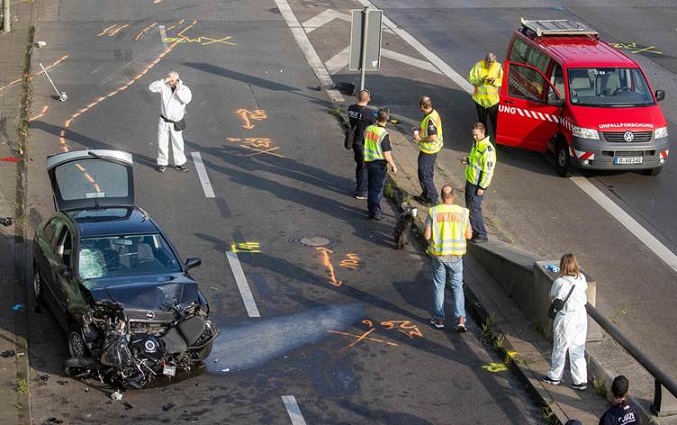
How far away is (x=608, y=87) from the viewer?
67.7 feet

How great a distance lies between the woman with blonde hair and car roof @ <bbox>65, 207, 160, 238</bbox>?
4.95 meters

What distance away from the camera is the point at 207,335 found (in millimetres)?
12445

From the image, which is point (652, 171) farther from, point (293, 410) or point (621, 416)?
point (621, 416)

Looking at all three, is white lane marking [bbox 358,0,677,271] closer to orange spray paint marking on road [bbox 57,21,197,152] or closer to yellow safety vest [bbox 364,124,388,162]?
yellow safety vest [bbox 364,124,388,162]

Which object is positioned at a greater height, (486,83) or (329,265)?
(486,83)

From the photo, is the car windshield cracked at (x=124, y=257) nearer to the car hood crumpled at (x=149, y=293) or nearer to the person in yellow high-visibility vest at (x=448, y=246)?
the car hood crumpled at (x=149, y=293)

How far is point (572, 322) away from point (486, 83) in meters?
10.2

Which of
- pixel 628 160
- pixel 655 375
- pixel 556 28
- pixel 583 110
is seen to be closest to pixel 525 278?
pixel 655 375

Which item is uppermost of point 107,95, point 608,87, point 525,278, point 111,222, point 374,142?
point 608,87

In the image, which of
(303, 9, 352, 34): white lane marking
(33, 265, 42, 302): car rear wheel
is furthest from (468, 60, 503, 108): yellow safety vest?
(33, 265, 42, 302): car rear wheel

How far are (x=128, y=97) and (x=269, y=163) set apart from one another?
15.9 ft

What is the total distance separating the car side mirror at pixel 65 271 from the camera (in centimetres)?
1297

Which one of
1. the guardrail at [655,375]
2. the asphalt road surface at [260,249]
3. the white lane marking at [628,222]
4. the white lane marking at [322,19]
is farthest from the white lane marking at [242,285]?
the white lane marking at [322,19]

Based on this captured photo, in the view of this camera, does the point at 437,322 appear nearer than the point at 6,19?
Yes
